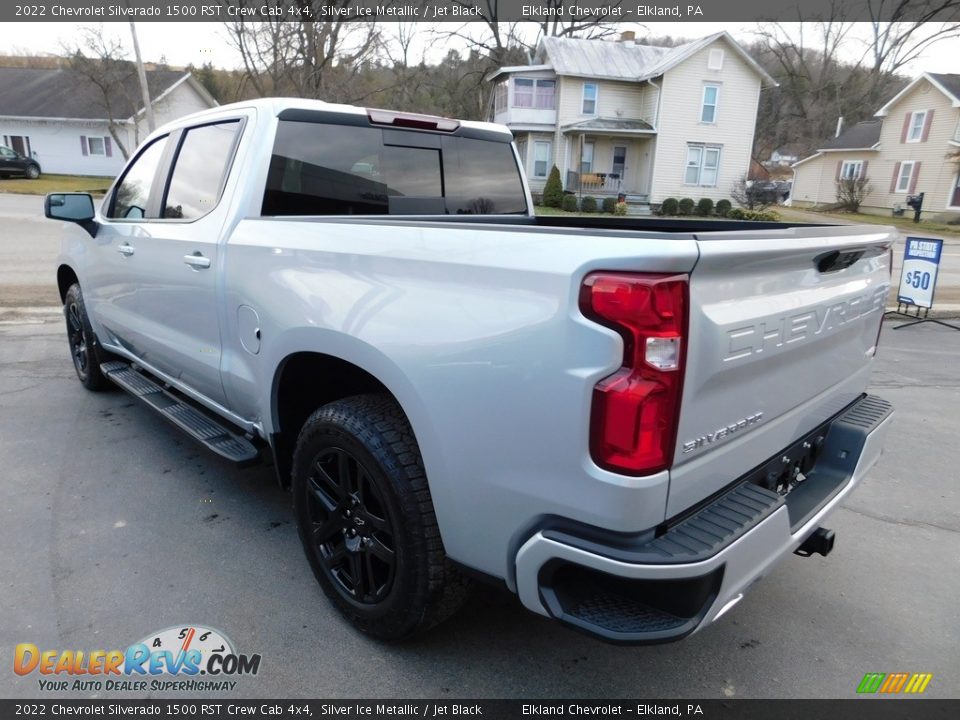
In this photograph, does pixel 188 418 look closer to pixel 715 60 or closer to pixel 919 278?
pixel 919 278

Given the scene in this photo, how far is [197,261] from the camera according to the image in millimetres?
3186

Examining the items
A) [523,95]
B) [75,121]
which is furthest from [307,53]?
[75,121]

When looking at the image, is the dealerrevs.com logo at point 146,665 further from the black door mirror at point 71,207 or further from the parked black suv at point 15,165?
the parked black suv at point 15,165

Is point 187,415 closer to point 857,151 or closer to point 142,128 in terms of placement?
point 142,128

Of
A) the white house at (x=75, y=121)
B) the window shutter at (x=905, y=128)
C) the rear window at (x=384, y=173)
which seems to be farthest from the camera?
the white house at (x=75, y=121)

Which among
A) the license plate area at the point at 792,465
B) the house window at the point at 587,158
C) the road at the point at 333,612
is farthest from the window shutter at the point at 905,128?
the license plate area at the point at 792,465

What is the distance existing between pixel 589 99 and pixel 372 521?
1374 inches

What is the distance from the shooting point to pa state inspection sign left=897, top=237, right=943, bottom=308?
8719 millimetres

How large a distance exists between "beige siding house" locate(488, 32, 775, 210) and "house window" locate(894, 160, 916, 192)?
10.2m

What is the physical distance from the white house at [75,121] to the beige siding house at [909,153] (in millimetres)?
40179

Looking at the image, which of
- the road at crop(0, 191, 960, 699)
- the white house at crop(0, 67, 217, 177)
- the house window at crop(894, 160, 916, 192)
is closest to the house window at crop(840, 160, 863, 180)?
the house window at crop(894, 160, 916, 192)

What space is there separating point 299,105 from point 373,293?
4.70 ft

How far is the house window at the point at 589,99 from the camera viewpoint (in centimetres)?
3353

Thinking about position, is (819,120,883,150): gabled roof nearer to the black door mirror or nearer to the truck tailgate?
the truck tailgate
